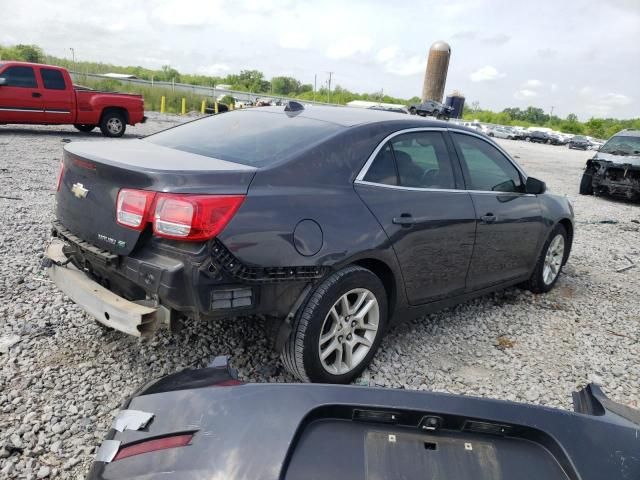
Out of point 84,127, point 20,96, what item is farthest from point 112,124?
point 20,96

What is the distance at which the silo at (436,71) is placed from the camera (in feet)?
63.4

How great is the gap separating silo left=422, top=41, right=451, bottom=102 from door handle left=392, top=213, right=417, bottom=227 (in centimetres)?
1793

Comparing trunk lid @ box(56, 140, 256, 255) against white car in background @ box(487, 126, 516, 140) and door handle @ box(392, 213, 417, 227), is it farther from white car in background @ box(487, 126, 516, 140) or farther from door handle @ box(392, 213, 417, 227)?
white car in background @ box(487, 126, 516, 140)

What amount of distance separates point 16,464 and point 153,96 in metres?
31.0

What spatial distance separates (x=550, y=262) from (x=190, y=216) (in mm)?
3753

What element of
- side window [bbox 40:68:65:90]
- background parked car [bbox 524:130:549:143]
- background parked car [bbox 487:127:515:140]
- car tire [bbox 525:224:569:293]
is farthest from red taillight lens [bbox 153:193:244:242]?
background parked car [bbox 524:130:549:143]

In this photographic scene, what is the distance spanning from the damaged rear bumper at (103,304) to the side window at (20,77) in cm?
1212

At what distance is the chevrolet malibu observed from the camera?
7.52 ft

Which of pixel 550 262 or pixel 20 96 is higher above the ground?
pixel 20 96

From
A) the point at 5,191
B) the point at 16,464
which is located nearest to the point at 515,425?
the point at 16,464

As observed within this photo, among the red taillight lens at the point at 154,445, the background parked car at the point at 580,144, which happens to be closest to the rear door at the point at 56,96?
the red taillight lens at the point at 154,445

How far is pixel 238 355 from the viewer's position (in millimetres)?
3143

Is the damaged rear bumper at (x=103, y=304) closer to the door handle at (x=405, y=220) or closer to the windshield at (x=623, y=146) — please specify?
the door handle at (x=405, y=220)

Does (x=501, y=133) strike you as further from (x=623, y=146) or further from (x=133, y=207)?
(x=133, y=207)
